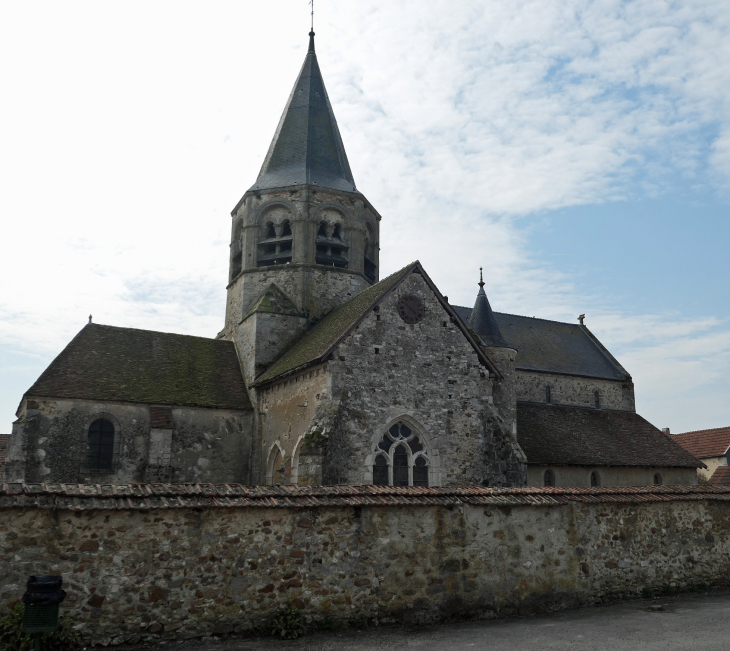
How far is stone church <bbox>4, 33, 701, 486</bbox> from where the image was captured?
17297mm

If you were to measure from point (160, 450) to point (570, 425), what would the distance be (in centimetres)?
1676

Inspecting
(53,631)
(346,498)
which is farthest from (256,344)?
(53,631)

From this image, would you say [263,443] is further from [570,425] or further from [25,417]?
[570,425]

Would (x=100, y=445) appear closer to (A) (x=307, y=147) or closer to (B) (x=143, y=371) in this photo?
(B) (x=143, y=371)

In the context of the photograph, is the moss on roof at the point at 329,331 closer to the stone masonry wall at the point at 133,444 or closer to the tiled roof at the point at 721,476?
the stone masonry wall at the point at 133,444

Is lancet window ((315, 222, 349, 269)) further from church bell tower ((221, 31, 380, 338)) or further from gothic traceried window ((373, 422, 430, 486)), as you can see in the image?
gothic traceried window ((373, 422, 430, 486))

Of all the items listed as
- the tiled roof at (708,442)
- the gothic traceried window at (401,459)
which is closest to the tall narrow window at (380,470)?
the gothic traceried window at (401,459)

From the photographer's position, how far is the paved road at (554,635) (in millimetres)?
7941

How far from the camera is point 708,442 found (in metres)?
37.7

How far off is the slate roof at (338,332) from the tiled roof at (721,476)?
2172 centimetres

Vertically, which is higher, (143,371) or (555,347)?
(555,347)

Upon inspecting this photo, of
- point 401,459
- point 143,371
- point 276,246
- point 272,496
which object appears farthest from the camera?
point 276,246

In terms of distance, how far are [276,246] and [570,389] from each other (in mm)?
15250

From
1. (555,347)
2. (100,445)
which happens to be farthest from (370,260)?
(100,445)
